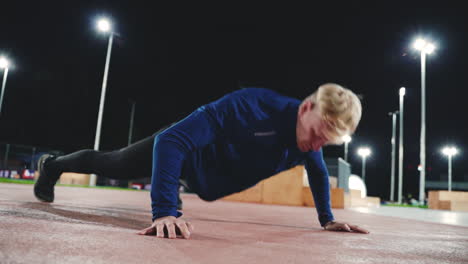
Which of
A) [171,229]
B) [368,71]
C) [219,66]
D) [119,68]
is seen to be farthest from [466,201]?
[119,68]

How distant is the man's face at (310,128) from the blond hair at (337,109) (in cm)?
3

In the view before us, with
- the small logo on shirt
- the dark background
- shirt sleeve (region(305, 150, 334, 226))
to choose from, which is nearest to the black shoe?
the small logo on shirt

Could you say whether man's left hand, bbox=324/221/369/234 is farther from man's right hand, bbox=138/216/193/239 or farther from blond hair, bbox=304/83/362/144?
man's right hand, bbox=138/216/193/239

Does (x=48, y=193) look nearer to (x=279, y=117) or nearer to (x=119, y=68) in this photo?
(x=279, y=117)

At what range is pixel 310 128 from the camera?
1.75m

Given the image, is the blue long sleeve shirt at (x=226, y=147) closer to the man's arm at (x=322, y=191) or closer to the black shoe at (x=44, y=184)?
the man's arm at (x=322, y=191)

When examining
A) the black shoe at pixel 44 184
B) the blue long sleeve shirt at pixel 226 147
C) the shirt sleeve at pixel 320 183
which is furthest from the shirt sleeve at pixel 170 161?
the black shoe at pixel 44 184

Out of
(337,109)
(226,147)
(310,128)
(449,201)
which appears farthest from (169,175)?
(449,201)

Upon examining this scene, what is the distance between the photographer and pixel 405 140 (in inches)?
1345

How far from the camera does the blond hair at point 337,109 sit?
1.62 metres

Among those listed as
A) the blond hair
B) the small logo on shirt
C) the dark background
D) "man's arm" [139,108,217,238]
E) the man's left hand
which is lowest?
the man's left hand

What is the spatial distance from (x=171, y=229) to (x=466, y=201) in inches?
642

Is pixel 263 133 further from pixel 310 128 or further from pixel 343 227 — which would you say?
pixel 343 227

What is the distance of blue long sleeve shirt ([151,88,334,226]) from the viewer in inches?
62.9
